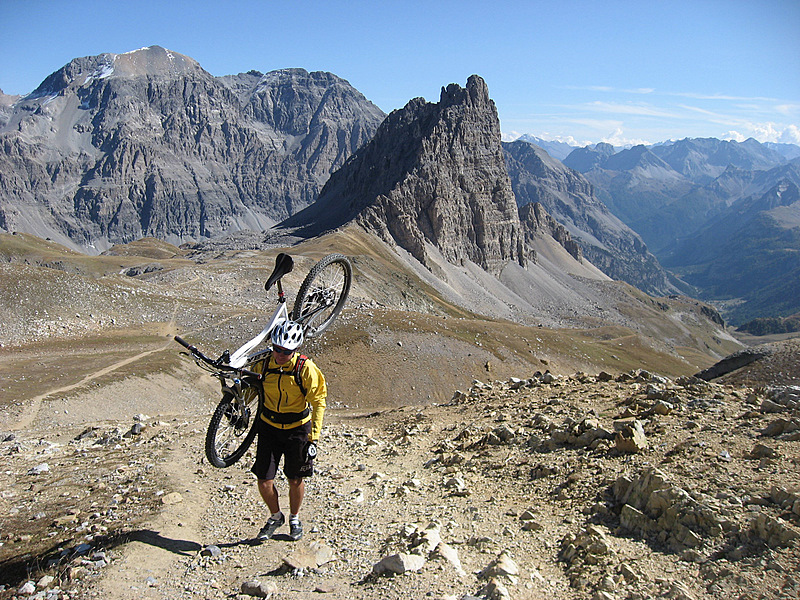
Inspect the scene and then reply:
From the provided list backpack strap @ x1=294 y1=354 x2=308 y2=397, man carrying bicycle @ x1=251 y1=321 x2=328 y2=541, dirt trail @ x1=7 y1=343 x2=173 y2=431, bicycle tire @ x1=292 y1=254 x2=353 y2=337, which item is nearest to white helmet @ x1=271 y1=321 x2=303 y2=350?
man carrying bicycle @ x1=251 y1=321 x2=328 y2=541

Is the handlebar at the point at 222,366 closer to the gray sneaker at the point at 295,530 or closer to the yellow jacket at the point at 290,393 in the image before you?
the yellow jacket at the point at 290,393

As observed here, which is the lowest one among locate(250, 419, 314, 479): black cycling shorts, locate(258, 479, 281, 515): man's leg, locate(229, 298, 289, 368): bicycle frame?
locate(258, 479, 281, 515): man's leg

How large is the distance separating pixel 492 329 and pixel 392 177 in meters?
113

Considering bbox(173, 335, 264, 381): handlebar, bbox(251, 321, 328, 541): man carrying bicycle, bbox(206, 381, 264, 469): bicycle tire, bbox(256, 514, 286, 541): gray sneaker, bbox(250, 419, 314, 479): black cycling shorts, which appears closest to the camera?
bbox(173, 335, 264, 381): handlebar

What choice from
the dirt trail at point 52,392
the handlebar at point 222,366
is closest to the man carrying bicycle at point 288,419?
the handlebar at point 222,366

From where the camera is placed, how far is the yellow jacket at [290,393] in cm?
1016

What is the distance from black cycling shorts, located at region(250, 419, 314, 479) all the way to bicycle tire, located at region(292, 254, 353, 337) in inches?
135

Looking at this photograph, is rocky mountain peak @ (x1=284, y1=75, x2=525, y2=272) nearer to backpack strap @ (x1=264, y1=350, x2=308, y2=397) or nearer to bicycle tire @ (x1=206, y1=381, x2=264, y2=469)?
bicycle tire @ (x1=206, y1=381, x2=264, y2=469)

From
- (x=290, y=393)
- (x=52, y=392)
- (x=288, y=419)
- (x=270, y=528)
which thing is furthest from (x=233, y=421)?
(x=52, y=392)

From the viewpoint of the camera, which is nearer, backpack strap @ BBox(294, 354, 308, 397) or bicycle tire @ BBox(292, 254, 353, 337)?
backpack strap @ BBox(294, 354, 308, 397)

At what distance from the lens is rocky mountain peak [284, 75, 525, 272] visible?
468 ft

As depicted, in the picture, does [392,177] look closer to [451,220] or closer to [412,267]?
[451,220]

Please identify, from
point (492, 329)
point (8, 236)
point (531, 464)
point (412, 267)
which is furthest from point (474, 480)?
point (8, 236)

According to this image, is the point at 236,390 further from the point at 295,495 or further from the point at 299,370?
the point at 295,495
